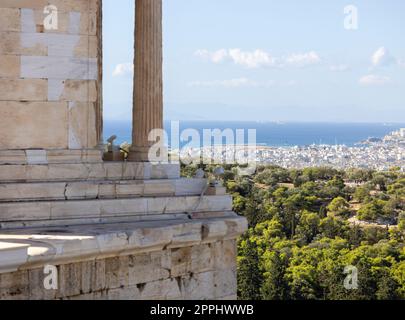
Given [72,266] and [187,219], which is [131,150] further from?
[72,266]

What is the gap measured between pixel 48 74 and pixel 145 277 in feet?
15.7

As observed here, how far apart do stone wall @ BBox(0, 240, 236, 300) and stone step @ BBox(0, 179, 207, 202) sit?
1500 millimetres

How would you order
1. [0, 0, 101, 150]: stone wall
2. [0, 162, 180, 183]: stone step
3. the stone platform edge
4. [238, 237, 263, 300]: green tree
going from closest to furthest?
the stone platform edge < [0, 162, 180, 183]: stone step < [0, 0, 101, 150]: stone wall < [238, 237, 263, 300]: green tree

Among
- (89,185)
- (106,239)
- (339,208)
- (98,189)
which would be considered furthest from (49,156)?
(339,208)

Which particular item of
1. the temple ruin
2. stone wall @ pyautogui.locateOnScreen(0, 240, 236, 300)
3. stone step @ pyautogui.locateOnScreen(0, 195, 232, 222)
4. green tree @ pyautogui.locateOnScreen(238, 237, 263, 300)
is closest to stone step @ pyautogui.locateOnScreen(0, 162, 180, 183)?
the temple ruin

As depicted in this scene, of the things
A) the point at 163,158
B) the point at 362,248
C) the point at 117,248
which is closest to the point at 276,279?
the point at 362,248

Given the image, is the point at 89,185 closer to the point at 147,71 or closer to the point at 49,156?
the point at 49,156

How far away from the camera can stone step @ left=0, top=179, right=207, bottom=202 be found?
48.2 feet

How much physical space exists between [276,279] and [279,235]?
16.6 m

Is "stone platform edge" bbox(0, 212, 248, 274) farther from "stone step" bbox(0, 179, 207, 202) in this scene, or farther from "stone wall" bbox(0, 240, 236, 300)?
"stone step" bbox(0, 179, 207, 202)

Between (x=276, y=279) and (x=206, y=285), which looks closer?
(x=206, y=285)

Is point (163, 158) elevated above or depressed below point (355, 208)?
above

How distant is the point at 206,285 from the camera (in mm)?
15570

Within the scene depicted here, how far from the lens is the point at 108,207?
15.3 metres
